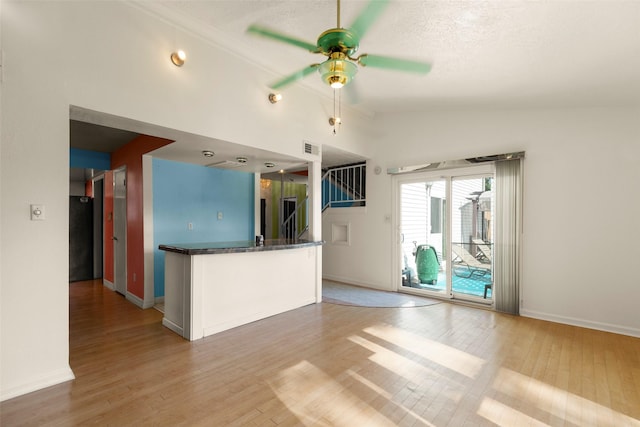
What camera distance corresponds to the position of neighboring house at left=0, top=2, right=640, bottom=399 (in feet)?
7.20

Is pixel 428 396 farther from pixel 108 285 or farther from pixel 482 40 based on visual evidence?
pixel 108 285

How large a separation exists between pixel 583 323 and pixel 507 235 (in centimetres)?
132

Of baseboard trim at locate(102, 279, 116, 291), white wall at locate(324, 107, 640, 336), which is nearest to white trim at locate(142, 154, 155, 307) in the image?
baseboard trim at locate(102, 279, 116, 291)

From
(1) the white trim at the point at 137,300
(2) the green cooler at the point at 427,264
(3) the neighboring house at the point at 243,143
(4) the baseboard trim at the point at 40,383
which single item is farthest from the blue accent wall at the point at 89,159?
(2) the green cooler at the point at 427,264

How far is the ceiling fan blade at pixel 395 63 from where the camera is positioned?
197 centimetres

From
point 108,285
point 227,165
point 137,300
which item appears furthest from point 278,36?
point 108,285

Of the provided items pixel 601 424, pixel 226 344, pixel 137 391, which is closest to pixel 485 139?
pixel 601 424

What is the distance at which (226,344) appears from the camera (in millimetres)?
3113

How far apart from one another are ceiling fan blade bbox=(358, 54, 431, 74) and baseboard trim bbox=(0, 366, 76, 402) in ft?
10.6

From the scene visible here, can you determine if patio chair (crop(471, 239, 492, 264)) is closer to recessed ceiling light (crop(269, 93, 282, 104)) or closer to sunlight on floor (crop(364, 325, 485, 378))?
sunlight on floor (crop(364, 325, 485, 378))

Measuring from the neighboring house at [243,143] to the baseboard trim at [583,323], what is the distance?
0.01 metres

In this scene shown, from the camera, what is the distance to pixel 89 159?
538cm

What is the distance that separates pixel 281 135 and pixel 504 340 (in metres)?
3.58

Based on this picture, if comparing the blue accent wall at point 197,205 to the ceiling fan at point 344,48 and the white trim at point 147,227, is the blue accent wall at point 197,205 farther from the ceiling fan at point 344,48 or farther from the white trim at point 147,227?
the ceiling fan at point 344,48
